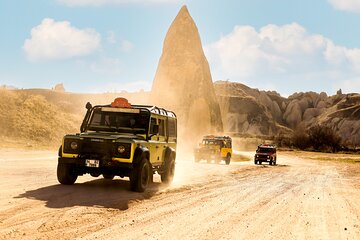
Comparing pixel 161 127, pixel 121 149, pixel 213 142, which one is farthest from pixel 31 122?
pixel 121 149

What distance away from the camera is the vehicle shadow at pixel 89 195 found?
34.3 ft

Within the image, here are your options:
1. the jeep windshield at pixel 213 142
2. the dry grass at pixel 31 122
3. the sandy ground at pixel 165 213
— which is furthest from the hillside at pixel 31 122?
the sandy ground at pixel 165 213

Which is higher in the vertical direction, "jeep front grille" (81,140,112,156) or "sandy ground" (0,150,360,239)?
"jeep front grille" (81,140,112,156)

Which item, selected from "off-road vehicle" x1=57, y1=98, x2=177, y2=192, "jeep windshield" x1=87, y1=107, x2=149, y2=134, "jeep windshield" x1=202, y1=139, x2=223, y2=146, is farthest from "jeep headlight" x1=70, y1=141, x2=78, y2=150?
"jeep windshield" x1=202, y1=139, x2=223, y2=146

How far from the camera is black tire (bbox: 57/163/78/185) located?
43.0 feet

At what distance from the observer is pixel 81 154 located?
12.4 m

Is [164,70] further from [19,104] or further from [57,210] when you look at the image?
[57,210]

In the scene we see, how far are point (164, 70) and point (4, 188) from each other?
55.0 metres

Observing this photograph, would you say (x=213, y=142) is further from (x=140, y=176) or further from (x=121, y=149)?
(x=121, y=149)

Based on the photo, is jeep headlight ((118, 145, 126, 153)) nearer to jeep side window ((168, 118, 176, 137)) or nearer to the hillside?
jeep side window ((168, 118, 176, 137))

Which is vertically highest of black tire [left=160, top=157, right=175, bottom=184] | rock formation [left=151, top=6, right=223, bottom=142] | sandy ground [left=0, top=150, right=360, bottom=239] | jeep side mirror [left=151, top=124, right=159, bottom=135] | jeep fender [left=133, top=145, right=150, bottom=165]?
rock formation [left=151, top=6, right=223, bottom=142]

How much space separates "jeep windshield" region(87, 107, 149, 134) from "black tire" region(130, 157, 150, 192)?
3.83 ft

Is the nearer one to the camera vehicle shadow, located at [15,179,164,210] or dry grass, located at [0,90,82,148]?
vehicle shadow, located at [15,179,164,210]

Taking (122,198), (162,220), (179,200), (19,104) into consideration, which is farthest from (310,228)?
(19,104)
